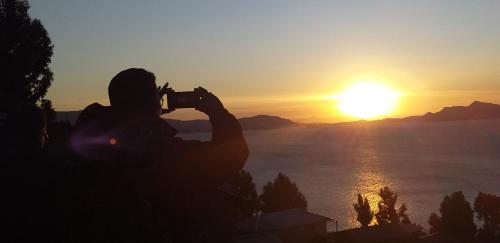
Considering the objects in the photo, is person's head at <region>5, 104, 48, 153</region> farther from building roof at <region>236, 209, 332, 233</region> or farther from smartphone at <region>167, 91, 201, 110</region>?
building roof at <region>236, 209, 332, 233</region>

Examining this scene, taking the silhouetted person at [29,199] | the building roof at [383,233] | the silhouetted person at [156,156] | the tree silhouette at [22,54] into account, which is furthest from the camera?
the building roof at [383,233]

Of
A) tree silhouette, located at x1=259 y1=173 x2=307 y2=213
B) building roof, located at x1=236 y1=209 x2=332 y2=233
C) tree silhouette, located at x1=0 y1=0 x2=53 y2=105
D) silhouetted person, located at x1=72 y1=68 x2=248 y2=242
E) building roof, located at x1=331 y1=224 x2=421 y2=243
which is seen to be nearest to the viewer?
silhouetted person, located at x1=72 y1=68 x2=248 y2=242

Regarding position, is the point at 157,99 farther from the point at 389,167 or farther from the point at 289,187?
the point at 389,167

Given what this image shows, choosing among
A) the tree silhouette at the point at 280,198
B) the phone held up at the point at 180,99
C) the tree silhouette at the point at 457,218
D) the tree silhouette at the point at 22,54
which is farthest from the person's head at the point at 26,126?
the tree silhouette at the point at 280,198

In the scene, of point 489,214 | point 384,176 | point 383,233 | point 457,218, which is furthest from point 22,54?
point 384,176

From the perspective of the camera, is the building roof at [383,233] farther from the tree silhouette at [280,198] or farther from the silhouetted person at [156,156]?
the silhouetted person at [156,156]

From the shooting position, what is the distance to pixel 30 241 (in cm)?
216

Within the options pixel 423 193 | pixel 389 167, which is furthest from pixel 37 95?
pixel 389 167

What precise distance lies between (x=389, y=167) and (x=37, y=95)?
390ft

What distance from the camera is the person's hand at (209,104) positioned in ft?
8.48

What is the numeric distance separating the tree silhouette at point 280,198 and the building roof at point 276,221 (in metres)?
9.14

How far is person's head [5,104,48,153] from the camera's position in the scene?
2559 mm

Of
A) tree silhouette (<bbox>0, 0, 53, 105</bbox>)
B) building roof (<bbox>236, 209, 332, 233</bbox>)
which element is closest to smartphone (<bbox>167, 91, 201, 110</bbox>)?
tree silhouette (<bbox>0, 0, 53, 105</bbox>)

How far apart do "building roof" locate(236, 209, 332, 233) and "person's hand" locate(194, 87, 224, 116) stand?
32.3 m
